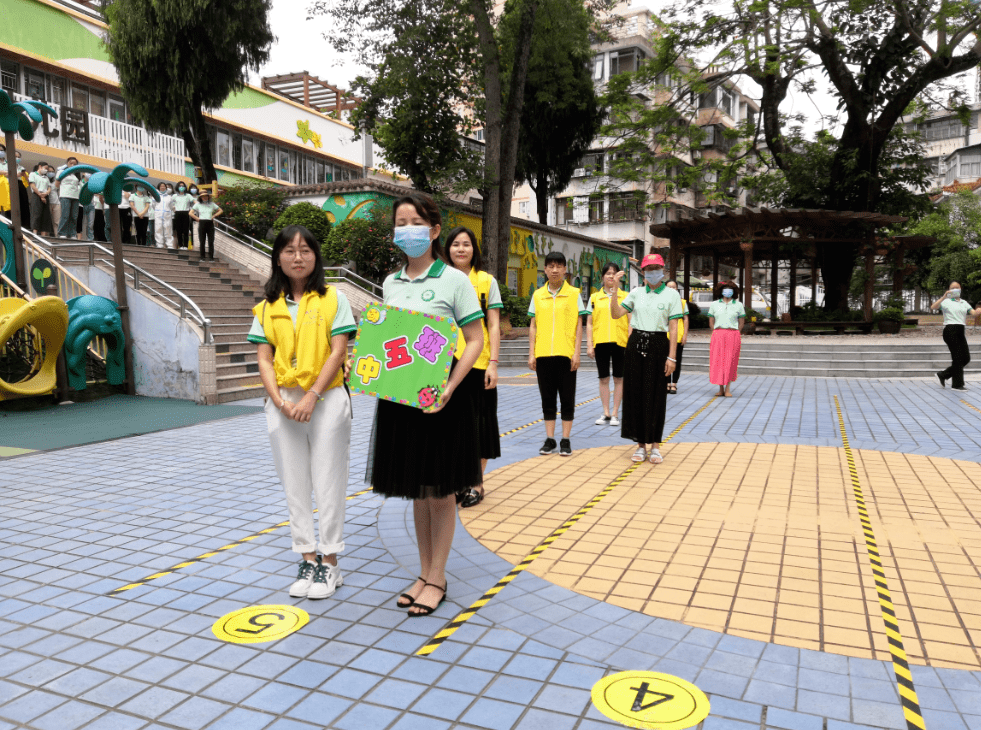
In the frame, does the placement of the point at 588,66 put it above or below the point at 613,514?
above

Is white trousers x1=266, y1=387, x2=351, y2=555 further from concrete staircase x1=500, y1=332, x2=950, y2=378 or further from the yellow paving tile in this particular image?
concrete staircase x1=500, y1=332, x2=950, y2=378

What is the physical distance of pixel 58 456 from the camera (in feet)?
22.7

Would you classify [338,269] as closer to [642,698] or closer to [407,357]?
[407,357]

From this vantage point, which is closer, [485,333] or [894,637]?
[894,637]

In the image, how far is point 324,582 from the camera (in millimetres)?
3629

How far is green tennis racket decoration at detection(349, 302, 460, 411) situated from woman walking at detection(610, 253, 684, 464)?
3.57m

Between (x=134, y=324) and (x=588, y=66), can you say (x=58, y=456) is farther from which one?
(x=588, y=66)

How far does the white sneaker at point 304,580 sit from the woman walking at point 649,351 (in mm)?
3701

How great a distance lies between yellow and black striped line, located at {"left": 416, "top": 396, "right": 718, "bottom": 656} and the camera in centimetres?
315

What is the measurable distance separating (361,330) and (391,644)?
1.39 metres

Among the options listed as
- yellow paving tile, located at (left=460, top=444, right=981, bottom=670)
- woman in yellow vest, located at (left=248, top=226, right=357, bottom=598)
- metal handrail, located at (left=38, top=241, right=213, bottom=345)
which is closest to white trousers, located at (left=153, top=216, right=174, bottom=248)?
metal handrail, located at (left=38, top=241, right=213, bottom=345)

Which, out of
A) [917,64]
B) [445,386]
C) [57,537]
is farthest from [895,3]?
[57,537]

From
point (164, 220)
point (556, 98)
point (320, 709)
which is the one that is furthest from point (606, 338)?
point (556, 98)

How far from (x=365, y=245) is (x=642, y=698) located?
17.2 metres
